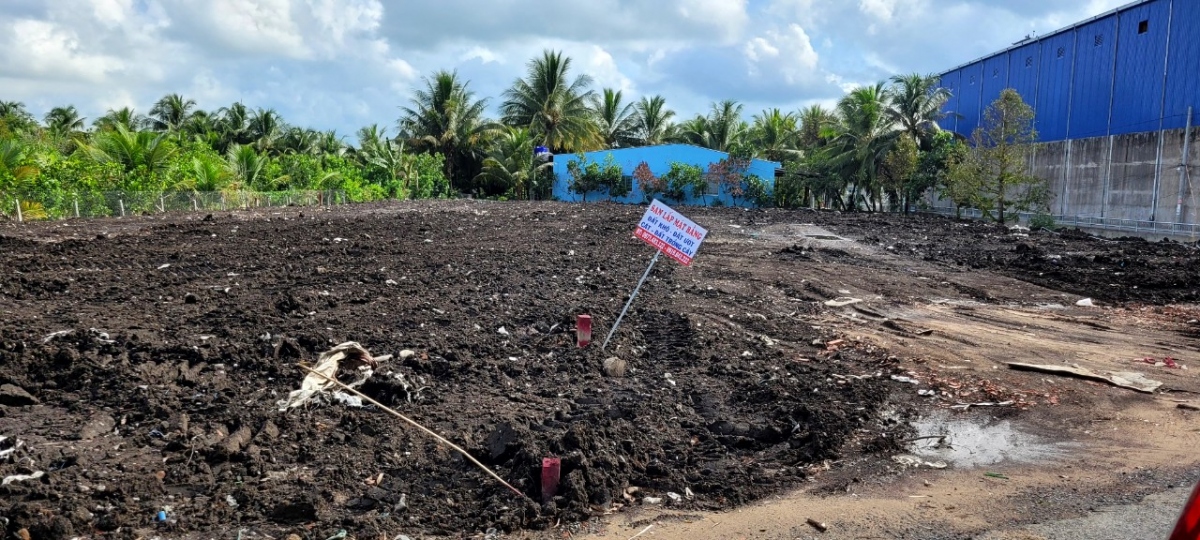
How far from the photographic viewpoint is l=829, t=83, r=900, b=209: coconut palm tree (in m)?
41.6

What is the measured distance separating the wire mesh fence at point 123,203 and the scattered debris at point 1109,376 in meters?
26.7

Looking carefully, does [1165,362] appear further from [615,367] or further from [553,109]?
[553,109]

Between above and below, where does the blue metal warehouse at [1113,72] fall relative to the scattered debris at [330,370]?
above

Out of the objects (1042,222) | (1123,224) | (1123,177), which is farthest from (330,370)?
(1123,177)

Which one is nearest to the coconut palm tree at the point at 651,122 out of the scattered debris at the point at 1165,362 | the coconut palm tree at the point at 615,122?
the coconut palm tree at the point at 615,122

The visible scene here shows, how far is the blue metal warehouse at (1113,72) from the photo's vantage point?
2869 cm

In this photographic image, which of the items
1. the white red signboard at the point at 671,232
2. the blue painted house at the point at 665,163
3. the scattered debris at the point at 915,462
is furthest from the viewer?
the blue painted house at the point at 665,163

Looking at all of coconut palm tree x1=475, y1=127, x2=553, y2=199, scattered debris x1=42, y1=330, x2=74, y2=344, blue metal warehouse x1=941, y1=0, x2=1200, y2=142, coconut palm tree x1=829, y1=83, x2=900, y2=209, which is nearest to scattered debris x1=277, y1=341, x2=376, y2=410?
scattered debris x1=42, y1=330, x2=74, y2=344

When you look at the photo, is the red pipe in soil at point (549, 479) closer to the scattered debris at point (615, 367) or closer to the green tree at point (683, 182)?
the scattered debris at point (615, 367)

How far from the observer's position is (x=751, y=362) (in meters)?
8.20

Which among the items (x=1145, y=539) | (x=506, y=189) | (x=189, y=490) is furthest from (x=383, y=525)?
(x=506, y=189)

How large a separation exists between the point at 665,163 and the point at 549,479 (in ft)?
144

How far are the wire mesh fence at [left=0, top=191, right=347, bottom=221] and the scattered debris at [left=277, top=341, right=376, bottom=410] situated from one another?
2247cm

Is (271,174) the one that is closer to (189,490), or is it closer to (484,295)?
(484,295)
